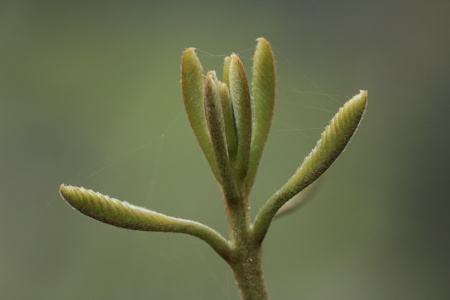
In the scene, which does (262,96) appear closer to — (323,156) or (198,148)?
(323,156)

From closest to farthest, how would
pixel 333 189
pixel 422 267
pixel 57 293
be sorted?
pixel 57 293 → pixel 422 267 → pixel 333 189

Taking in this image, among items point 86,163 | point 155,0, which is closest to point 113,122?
point 86,163

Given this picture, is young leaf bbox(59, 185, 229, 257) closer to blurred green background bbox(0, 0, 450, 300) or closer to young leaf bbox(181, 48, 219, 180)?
young leaf bbox(181, 48, 219, 180)

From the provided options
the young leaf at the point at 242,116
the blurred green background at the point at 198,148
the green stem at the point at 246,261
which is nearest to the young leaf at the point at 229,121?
the young leaf at the point at 242,116

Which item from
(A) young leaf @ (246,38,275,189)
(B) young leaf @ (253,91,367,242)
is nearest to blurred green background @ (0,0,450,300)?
(A) young leaf @ (246,38,275,189)

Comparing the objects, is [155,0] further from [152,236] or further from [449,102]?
[449,102]

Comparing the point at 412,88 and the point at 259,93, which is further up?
the point at 412,88

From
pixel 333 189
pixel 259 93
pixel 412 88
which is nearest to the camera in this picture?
pixel 259 93
